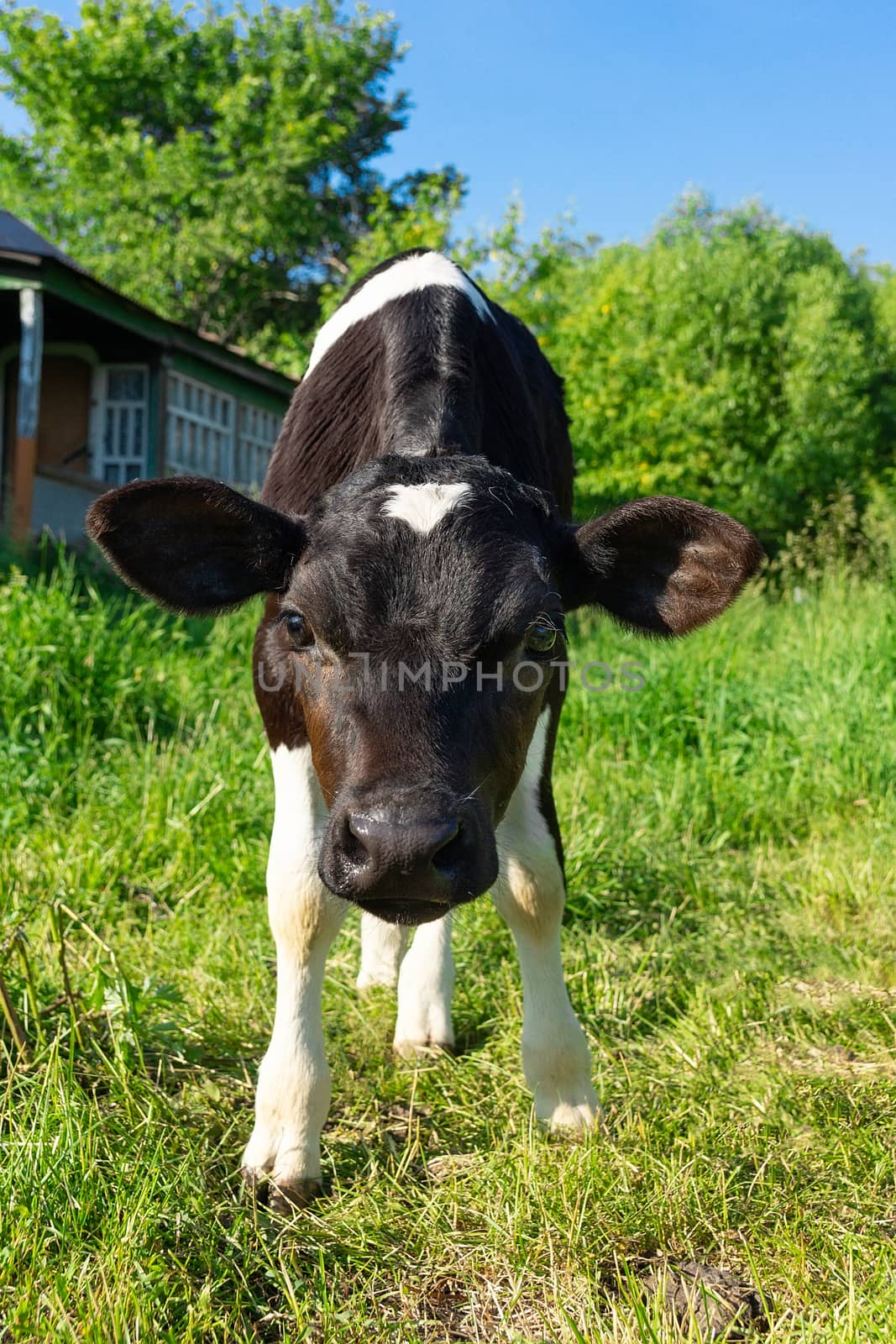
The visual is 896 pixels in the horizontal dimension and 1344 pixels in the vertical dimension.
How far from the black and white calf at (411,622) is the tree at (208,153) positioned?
2037cm

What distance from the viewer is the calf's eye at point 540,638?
2332mm

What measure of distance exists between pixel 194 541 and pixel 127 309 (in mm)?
11096

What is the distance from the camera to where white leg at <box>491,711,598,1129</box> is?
2.71 m

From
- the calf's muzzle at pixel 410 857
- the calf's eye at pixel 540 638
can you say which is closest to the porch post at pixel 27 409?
the calf's eye at pixel 540 638

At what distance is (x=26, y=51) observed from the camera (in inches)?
1055

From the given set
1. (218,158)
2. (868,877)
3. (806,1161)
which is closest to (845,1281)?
(806,1161)

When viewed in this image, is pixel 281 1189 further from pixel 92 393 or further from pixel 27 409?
pixel 92 393

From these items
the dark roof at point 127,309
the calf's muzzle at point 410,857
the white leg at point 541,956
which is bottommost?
the white leg at point 541,956

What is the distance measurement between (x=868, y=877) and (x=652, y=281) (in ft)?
49.5

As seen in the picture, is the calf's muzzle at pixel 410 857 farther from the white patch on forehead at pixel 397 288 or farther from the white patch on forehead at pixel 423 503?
the white patch on forehead at pixel 397 288

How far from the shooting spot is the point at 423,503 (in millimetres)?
2299

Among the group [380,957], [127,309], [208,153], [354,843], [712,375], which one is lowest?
[380,957]

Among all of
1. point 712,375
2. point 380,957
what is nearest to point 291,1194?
point 380,957

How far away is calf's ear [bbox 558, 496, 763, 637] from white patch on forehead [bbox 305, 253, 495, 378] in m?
1.09
